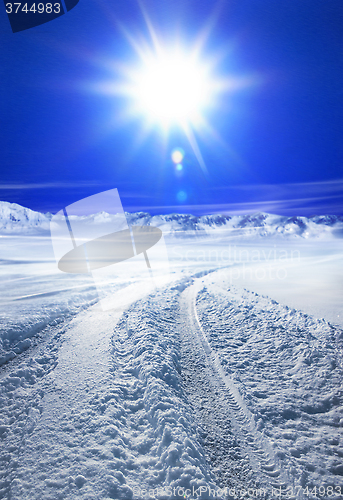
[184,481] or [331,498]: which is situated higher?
[184,481]

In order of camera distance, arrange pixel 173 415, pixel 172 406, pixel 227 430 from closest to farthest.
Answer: pixel 227 430, pixel 173 415, pixel 172 406

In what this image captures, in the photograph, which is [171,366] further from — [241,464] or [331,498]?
[331,498]

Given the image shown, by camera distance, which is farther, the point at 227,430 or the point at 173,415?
the point at 173,415

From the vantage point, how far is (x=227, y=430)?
340 centimetres

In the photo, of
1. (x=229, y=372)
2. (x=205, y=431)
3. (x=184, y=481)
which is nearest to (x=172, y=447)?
(x=184, y=481)

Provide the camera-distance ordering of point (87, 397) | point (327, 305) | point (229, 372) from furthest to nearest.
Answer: point (327, 305)
point (229, 372)
point (87, 397)

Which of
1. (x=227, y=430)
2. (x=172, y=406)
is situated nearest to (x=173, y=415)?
(x=172, y=406)

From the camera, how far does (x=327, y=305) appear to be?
8883mm

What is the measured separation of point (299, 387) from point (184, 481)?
3.02m

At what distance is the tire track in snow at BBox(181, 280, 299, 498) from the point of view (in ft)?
9.13

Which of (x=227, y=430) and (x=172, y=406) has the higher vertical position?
(x=172, y=406)

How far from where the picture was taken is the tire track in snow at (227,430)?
2.78 m

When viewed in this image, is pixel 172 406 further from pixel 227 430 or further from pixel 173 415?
pixel 227 430

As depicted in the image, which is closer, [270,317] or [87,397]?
[87,397]
